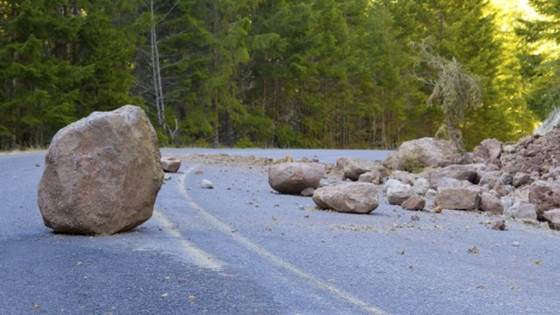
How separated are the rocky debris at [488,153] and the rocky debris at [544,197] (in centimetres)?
755

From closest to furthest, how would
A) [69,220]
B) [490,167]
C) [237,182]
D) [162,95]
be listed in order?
[69,220], [237,182], [490,167], [162,95]

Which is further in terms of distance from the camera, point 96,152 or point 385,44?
point 385,44

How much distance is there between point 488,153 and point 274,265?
16600 millimetres

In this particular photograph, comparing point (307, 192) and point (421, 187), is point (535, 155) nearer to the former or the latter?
point (421, 187)

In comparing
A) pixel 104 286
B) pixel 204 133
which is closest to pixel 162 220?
pixel 104 286

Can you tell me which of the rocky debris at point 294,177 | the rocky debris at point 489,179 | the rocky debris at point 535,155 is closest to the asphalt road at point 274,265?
the rocky debris at point 294,177

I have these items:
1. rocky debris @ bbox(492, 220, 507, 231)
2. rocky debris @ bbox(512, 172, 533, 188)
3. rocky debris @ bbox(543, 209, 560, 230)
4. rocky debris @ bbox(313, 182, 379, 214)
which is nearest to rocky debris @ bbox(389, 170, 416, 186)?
rocky debris @ bbox(512, 172, 533, 188)

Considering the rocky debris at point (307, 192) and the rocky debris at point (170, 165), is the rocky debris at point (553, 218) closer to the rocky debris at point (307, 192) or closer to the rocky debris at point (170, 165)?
the rocky debris at point (307, 192)

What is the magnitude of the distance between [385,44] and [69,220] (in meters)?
40.5

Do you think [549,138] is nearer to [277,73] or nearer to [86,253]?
[86,253]

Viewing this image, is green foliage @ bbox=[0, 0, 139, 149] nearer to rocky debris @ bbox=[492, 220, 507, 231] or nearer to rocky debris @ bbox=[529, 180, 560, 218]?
rocky debris @ bbox=[529, 180, 560, 218]

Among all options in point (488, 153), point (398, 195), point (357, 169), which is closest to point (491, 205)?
point (398, 195)

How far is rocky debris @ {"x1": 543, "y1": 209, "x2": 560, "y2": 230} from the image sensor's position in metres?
10.6

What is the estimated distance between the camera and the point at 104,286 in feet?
17.7
